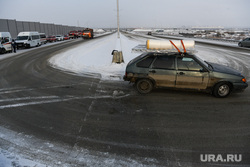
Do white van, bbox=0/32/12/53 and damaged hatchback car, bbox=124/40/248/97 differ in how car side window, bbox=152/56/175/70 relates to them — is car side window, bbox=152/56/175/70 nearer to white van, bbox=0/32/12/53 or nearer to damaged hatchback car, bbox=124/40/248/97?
damaged hatchback car, bbox=124/40/248/97

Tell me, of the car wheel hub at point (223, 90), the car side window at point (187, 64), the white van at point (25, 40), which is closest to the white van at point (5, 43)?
the white van at point (25, 40)

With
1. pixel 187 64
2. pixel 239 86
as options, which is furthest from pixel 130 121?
pixel 239 86

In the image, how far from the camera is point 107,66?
11195 mm

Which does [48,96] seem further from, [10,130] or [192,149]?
[192,149]

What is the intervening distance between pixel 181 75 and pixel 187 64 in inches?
18.2

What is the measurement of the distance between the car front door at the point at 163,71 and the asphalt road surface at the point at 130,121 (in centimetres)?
52

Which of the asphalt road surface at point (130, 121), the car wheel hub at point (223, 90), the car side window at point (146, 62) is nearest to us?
the asphalt road surface at point (130, 121)

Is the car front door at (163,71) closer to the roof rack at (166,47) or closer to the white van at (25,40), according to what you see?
the roof rack at (166,47)

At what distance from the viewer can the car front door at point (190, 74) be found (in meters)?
5.79

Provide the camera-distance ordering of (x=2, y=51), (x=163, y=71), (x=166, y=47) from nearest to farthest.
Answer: (x=163, y=71) → (x=166, y=47) → (x=2, y=51)

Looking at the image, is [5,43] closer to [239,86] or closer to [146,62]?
[146,62]

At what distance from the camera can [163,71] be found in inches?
240

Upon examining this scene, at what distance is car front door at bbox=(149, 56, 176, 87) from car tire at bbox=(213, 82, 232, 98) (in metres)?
1.51

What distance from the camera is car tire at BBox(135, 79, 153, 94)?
20.8ft
